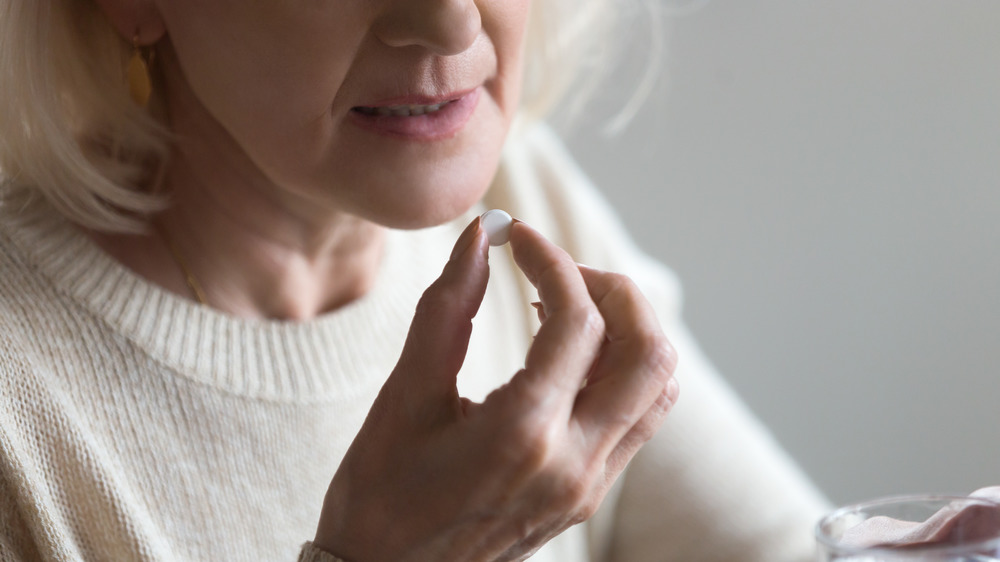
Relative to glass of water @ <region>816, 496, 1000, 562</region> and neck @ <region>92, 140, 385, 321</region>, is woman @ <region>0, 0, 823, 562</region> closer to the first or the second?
neck @ <region>92, 140, 385, 321</region>

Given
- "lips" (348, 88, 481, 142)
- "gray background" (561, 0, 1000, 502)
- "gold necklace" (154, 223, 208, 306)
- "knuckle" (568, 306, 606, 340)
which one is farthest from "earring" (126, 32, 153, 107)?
"gray background" (561, 0, 1000, 502)

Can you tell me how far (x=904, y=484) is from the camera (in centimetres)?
151

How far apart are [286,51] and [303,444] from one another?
376 mm

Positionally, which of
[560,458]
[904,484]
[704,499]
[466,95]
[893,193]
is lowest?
[904,484]

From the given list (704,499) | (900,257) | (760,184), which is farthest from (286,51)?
(900,257)

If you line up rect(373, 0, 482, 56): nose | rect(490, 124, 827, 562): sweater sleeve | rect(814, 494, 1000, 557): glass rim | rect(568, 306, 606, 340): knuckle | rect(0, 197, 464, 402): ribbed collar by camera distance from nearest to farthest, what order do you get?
rect(814, 494, 1000, 557): glass rim
rect(568, 306, 606, 340): knuckle
rect(373, 0, 482, 56): nose
rect(0, 197, 464, 402): ribbed collar
rect(490, 124, 827, 562): sweater sleeve

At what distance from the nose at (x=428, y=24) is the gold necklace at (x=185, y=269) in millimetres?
325

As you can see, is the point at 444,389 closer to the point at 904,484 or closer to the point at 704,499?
the point at 704,499

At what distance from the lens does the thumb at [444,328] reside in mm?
615

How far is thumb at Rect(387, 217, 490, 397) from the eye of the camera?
2.02ft

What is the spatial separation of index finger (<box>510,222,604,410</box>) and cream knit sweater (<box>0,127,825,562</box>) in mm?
152

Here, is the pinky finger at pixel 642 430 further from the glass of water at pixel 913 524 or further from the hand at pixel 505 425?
the glass of water at pixel 913 524

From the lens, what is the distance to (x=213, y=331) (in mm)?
903

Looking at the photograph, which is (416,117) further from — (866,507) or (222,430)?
(866,507)
